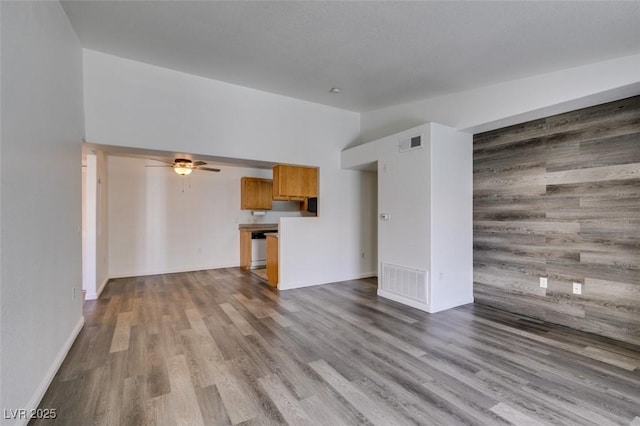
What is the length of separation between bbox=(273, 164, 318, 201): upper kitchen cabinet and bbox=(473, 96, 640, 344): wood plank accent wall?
8.88 ft

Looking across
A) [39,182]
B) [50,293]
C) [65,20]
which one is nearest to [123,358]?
[50,293]

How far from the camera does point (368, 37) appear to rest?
3.01 m

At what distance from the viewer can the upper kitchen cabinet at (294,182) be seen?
17.1 feet

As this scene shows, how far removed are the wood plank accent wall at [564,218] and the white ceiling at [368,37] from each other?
797 mm

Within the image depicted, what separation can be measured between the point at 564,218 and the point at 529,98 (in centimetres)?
147

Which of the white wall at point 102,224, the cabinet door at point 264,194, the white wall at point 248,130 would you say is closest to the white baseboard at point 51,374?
the white wall at point 102,224

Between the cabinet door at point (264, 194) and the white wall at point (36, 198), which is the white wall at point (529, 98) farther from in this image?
the white wall at point (36, 198)

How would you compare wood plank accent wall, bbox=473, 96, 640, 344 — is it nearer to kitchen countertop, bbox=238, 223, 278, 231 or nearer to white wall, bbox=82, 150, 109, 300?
kitchen countertop, bbox=238, 223, 278, 231

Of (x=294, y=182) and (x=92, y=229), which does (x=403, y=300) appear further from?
(x=92, y=229)

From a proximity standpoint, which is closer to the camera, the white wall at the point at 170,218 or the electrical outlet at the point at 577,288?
the electrical outlet at the point at 577,288

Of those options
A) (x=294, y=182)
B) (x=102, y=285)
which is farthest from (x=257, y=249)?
(x=102, y=285)

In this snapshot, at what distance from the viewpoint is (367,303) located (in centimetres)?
428

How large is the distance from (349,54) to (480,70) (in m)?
1.56

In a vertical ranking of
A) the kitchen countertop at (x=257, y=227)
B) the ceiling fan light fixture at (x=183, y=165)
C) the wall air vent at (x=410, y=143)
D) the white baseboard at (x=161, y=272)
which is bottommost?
the white baseboard at (x=161, y=272)
